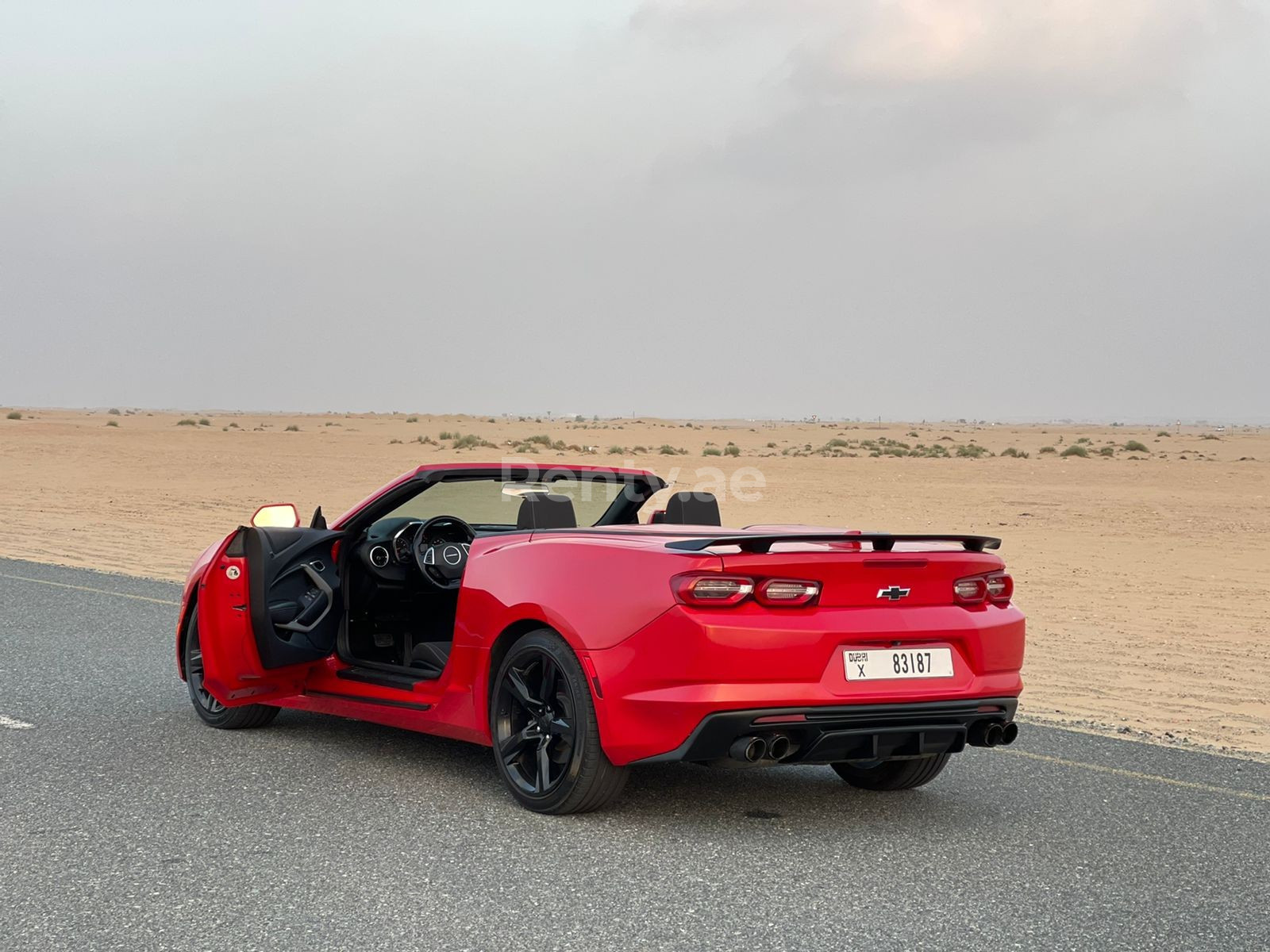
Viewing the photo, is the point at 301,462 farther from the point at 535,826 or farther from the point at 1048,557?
the point at 535,826

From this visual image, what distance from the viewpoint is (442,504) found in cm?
754

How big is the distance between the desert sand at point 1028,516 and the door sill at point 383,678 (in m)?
4.00

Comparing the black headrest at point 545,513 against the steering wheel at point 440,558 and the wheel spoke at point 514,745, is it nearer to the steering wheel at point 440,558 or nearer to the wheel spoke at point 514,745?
the steering wheel at point 440,558

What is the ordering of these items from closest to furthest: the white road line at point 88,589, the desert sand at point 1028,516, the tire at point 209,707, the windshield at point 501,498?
the windshield at point 501,498 → the tire at point 209,707 → the desert sand at point 1028,516 → the white road line at point 88,589

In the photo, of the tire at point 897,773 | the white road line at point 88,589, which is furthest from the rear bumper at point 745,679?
the white road line at point 88,589

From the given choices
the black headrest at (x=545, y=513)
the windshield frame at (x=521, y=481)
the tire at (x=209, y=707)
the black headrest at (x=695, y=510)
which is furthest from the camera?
the tire at (x=209, y=707)

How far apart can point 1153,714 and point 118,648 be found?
6829mm

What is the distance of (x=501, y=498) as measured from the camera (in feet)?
Result: 24.4

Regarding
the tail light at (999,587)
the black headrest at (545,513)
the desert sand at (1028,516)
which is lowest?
the desert sand at (1028,516)

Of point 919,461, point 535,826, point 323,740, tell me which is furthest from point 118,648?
point 919,461

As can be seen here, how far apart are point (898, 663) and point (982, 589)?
1.96 ft

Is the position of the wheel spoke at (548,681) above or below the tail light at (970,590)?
below

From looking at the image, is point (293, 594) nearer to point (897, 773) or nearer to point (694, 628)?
point (694, 628)

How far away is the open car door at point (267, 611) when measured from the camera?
6.81 metres
